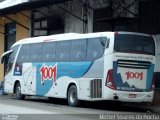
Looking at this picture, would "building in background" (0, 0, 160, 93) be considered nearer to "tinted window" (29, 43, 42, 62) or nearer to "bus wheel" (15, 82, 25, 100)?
"tinted window" (29, 43, 42, 62)

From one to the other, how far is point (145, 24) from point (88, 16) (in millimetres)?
6326

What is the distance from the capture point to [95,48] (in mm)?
23094

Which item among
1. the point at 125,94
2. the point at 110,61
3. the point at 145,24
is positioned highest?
the point at 145,24

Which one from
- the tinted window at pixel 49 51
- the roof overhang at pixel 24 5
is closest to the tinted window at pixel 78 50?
the tinted window at pixel 49 51

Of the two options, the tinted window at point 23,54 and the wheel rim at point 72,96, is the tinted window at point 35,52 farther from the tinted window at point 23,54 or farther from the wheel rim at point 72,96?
the wheel rim at point 72,96

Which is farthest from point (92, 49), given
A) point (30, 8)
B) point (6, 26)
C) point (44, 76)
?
point (6, 26)

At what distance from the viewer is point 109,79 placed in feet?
72.3

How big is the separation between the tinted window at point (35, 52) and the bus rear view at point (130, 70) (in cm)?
670

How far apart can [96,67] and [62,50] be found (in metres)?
3.35

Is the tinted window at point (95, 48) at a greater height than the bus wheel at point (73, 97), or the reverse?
the tinted window at point (95, 48)

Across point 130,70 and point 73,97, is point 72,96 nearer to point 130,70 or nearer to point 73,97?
point 73,97

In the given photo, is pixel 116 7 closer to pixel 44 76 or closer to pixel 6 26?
pixel 44 76

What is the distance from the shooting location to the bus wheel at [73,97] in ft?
79.7

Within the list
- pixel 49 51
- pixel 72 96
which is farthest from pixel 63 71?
pixel 49 51
